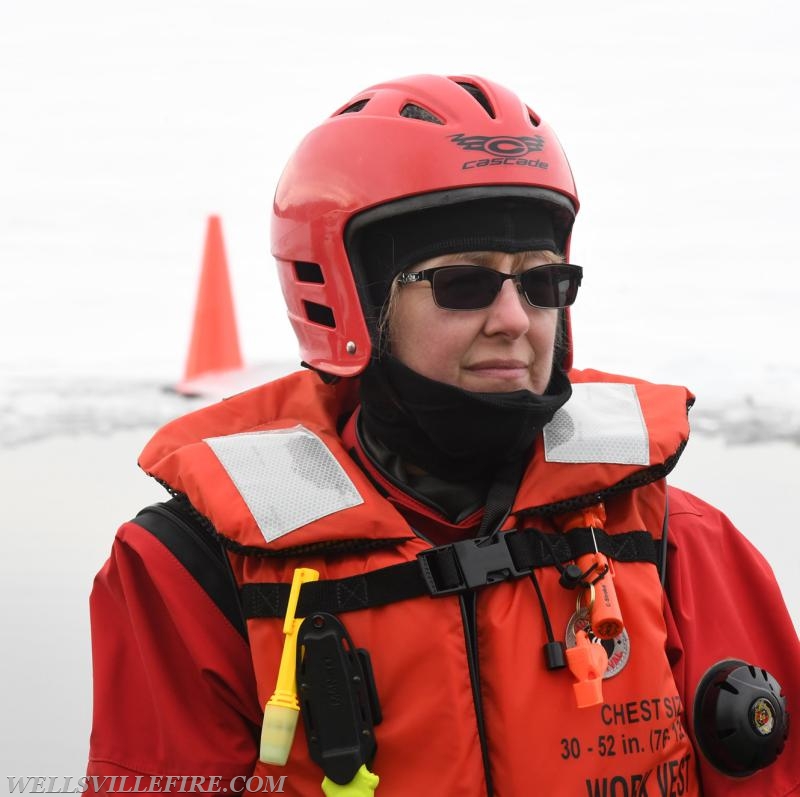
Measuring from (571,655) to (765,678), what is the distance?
0.44 m

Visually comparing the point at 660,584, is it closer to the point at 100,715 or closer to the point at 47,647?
the point at 100,715

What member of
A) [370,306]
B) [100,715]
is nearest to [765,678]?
[370,306]

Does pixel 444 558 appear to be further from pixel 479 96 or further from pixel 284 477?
pixel 479 96

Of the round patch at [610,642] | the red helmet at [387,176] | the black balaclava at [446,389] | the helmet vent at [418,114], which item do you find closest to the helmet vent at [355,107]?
the red helmet at [387,176]

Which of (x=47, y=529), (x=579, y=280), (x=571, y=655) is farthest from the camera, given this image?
(x=47, y=529)

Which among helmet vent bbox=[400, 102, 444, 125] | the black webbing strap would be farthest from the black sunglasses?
the black webbing strap

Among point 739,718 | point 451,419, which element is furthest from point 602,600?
point 451,419

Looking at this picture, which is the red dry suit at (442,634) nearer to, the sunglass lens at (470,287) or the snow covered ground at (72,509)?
the sunglass lens at (470,287)

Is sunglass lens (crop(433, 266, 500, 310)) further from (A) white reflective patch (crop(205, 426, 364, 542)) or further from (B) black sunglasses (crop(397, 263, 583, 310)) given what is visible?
(A) white reflective patch (crop(205, 426, 364, 542))

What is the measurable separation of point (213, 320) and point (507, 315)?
232cm

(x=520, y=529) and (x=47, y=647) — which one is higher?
(x=520, y=529)

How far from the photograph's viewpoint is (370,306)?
222 centimetres

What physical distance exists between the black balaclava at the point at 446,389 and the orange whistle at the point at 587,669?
1.39 feet

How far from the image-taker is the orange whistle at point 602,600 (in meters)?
1.87
